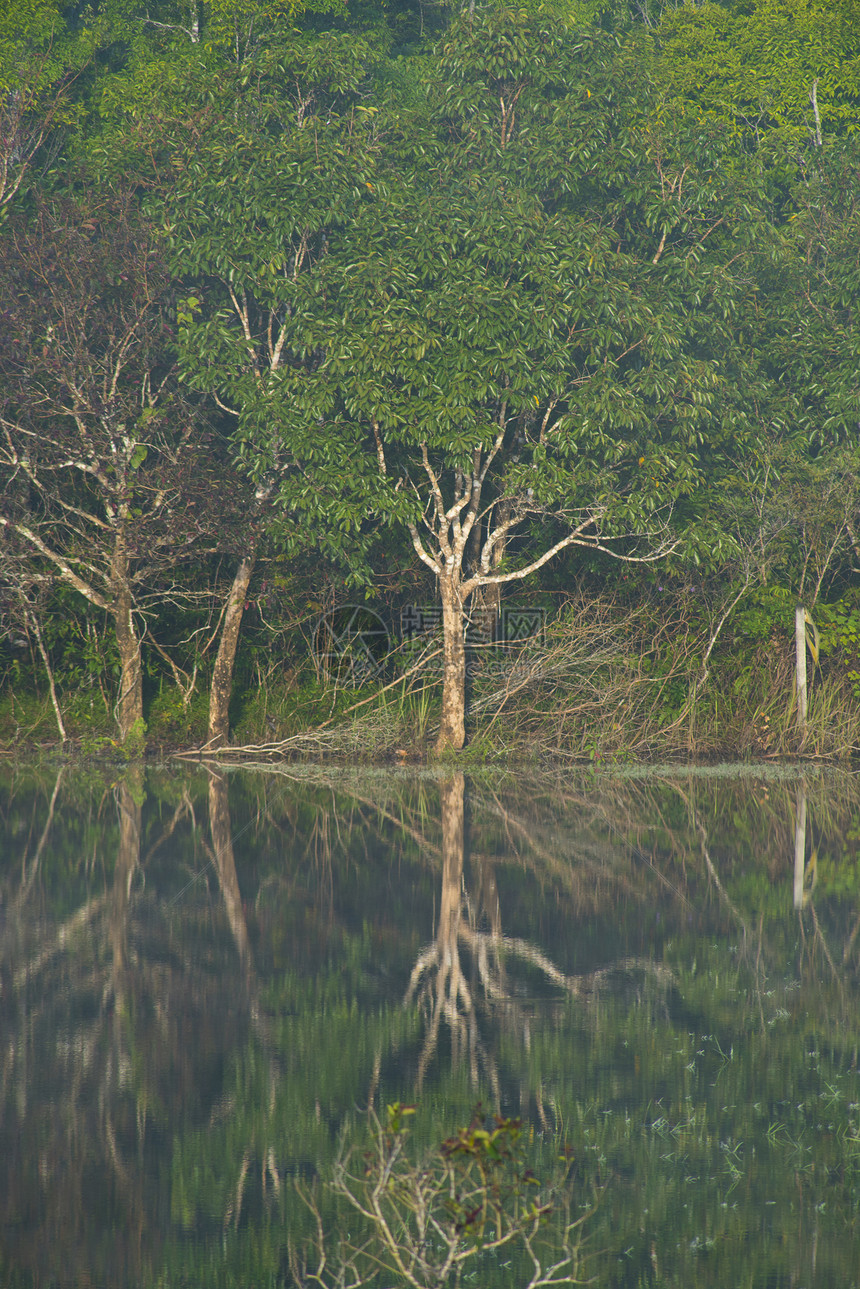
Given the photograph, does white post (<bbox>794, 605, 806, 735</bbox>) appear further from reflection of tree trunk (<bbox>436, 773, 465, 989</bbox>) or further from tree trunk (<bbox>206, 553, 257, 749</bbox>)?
tree trunk (<bbox>206, 553, 257, 749</bbox>)

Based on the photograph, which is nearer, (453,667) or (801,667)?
(453,667)

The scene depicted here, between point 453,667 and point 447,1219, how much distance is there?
12.7 m

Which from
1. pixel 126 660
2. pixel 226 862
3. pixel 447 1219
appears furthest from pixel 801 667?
pixel 447 1219

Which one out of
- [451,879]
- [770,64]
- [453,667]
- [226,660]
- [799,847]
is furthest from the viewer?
[770,64]

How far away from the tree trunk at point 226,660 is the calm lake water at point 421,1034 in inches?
225

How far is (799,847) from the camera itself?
10797mm

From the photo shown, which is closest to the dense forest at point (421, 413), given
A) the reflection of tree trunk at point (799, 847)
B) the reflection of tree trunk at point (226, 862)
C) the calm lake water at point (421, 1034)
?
the reflection of tree trunk at point (226, 862)

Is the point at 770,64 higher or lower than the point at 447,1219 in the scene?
higher

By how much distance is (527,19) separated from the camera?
17.0 meters

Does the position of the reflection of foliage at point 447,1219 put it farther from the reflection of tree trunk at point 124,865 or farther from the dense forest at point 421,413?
the dense forest at point 421,413

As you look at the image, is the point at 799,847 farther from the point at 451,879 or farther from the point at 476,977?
the point at 476,977

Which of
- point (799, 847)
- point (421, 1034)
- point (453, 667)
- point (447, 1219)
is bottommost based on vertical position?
point (447, 1219)

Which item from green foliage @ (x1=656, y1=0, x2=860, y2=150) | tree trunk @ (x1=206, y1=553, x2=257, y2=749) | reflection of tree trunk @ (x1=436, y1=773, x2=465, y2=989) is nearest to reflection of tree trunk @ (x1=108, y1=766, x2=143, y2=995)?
reflection of tree trunk @ (x1=436, y1=773, x2=465, y2=989)

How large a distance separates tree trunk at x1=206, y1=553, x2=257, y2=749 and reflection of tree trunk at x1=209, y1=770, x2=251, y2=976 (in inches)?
102
